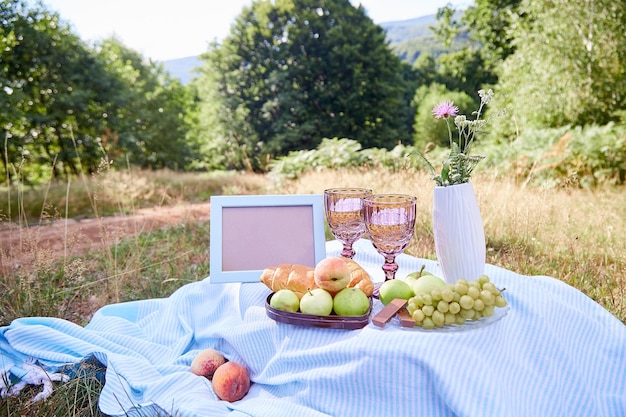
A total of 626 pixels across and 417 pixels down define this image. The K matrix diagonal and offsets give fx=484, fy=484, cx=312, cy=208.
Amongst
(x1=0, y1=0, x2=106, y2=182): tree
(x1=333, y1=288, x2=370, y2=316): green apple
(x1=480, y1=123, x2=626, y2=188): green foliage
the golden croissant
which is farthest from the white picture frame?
(x1=0, y1=0, x2=106, y2=182): tree

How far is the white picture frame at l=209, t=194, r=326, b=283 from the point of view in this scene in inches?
84.1

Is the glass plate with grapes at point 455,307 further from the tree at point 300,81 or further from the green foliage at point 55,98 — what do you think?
the tree at point 300,81

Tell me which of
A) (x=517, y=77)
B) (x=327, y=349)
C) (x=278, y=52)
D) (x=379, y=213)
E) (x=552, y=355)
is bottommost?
(x=552, y=355)

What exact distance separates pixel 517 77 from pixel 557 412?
13.9 meters

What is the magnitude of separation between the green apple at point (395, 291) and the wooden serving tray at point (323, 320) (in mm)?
84

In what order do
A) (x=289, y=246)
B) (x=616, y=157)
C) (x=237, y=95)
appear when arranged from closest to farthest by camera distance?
(x=289, y=246) < (x=616, y=157) < (x=237, y=95)

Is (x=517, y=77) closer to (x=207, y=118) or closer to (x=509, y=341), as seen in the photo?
(x=509, y=341)

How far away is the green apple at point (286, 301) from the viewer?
67.7 inches

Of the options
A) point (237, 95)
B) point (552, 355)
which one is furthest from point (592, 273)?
point (237, 95)

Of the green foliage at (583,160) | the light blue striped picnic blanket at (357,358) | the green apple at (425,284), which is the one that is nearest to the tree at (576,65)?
the green foliage at (583,160)

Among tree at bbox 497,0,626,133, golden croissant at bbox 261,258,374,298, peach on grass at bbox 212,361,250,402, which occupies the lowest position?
peach on grass at bbox 212,361,250,402

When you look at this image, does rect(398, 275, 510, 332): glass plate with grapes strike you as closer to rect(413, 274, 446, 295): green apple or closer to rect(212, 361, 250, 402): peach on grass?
rect(413, 274, 446, 295): green apple

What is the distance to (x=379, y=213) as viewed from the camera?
177 cm

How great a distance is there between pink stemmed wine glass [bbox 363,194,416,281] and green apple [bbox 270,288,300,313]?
37cm
